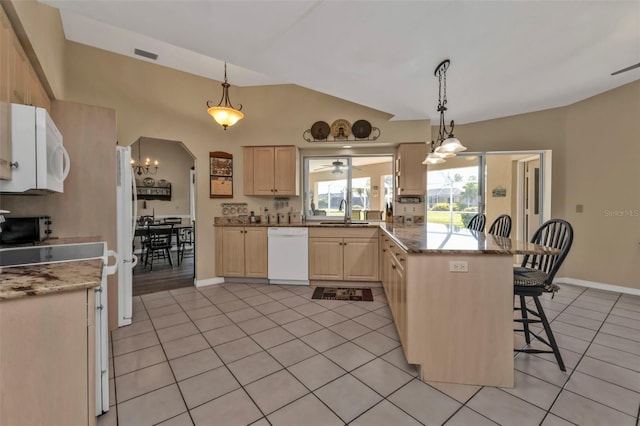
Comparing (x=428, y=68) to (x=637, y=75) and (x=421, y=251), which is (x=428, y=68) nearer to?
(x=421, y=251)

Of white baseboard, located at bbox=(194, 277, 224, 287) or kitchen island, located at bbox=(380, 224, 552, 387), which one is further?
white baseboard, located at bbox=(194, 277, 224, 287)

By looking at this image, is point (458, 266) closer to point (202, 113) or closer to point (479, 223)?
point (479, 223)

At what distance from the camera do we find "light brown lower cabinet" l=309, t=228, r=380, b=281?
396cm

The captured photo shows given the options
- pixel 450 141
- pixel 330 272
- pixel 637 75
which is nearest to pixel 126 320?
pixel 330 272

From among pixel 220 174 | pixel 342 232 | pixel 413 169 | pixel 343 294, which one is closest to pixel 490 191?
pixel 413 169

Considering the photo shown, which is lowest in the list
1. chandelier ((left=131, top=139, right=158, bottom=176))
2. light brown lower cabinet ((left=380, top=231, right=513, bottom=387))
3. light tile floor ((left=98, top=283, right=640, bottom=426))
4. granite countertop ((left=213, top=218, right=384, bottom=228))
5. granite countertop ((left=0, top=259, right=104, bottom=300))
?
light tile floor ((left=98, top=283, right=640, bottom=426))

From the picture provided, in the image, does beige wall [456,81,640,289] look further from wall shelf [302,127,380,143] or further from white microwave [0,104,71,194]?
white microwave [0,104,71,194]

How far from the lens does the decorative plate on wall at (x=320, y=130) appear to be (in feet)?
14.3

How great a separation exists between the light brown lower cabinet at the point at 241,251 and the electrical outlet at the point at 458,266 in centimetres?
287

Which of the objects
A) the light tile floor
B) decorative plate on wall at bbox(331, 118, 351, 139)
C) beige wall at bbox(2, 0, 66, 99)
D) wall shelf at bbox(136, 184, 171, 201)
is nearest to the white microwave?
beige wall at bbox(2, 0, 66, 99)

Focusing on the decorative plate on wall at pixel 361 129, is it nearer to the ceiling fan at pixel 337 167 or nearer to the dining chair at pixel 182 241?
the ceiling fan at pixel 337 167

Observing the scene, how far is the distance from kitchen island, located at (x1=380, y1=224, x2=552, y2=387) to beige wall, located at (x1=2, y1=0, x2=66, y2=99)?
2.77m

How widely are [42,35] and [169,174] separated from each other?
563 centimetres

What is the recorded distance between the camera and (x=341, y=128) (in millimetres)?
4340
